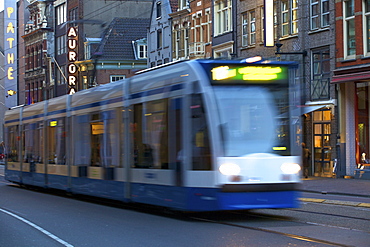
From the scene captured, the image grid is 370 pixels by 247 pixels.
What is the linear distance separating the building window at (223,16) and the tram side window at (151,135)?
26.9m

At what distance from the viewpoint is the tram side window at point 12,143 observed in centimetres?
2642

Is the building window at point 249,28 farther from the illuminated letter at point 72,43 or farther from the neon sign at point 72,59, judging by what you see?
the illuminated letter at point 72,43

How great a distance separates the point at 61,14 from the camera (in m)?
73.2

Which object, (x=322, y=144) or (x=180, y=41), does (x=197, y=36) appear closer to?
(x=180, y=41)

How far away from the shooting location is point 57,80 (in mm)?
71000

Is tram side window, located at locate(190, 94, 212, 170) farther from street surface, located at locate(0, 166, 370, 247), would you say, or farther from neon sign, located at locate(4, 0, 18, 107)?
neon sign, located at locate(4, 0, 18, 107)

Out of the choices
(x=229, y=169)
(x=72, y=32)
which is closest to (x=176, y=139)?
(x=229, y=169)

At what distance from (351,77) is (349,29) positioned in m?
2.54

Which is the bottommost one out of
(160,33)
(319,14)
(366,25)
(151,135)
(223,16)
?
(151,135)

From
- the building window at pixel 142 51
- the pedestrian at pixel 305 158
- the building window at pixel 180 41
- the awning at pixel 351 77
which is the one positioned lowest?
the pedestrian at pixel 305 158

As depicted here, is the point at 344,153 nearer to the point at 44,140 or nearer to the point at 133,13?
the point at 44,140

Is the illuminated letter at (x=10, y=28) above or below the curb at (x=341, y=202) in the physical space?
above

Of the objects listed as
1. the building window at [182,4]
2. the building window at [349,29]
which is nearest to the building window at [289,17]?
the building window at [349,29]

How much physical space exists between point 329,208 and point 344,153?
47.9 feet
